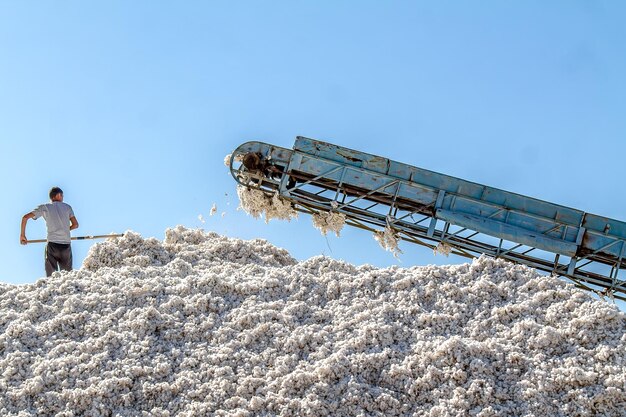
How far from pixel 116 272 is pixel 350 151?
4.23m

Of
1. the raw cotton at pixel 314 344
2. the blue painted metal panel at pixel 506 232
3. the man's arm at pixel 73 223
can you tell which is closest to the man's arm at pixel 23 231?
the man's arm at pixel 73 223

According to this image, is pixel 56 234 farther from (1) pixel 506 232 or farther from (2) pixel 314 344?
(1) pixel 506 232

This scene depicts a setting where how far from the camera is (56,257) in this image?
11453 mm

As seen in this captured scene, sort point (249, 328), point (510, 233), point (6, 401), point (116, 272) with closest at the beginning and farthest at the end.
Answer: point (6, 401) < point (249, 328) < point (116, 272) < point (510, 233)

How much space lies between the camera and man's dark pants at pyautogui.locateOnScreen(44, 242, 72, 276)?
11445mm

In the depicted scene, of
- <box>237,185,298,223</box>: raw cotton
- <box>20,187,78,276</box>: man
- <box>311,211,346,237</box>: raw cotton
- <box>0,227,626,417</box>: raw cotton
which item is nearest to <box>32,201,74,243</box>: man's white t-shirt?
<box>20,187,78,276</box>: man

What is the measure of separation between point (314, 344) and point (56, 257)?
15.2ft

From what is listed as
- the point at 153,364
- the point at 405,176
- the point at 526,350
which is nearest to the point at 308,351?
the point at 153,364

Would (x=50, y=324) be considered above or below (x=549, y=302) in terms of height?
below

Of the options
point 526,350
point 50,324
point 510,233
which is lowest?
point 50,324

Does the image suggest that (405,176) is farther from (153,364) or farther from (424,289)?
(153,364)

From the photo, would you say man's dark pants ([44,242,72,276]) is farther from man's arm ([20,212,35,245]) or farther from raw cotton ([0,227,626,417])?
raw cotton ([0,227,626,417])

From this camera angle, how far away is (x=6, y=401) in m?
8.05

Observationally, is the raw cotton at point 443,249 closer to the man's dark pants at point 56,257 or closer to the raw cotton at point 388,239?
the raw cotton at point 388,239
